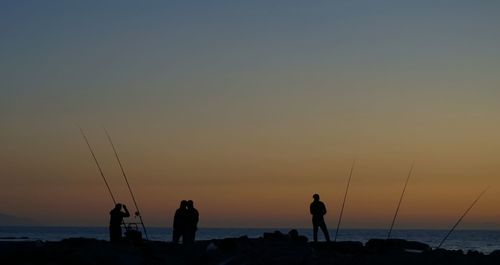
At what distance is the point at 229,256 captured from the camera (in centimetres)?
1766

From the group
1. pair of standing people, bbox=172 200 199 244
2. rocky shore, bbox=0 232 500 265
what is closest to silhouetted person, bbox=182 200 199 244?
pair of standing people, bbox=172 200 199 244

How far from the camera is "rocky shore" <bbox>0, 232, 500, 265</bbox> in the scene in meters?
17.2

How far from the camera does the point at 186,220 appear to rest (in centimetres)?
2211

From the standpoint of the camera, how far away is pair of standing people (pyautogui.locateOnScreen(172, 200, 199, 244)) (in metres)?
22.1

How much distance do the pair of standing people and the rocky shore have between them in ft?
5.36

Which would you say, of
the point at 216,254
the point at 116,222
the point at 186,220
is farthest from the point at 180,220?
the point at 216,254

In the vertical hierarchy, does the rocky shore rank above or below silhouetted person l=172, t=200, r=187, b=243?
below

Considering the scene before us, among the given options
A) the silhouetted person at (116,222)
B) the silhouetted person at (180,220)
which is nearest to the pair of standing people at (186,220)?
the silhouetted person at (180,220)

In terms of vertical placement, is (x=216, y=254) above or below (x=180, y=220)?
below

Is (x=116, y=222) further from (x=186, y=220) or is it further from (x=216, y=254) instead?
(x=216, y=254)

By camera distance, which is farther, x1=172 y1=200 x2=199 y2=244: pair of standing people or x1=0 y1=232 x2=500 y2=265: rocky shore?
x1=172 y1=200 x2=199 y2=244: pair of standing people

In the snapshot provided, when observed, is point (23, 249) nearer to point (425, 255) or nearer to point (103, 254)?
point (103, 254)

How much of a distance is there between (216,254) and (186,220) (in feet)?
12.9

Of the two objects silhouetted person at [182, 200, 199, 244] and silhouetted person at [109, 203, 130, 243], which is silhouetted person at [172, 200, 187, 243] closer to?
silhouetted person at [182, 200, 199, 244]
